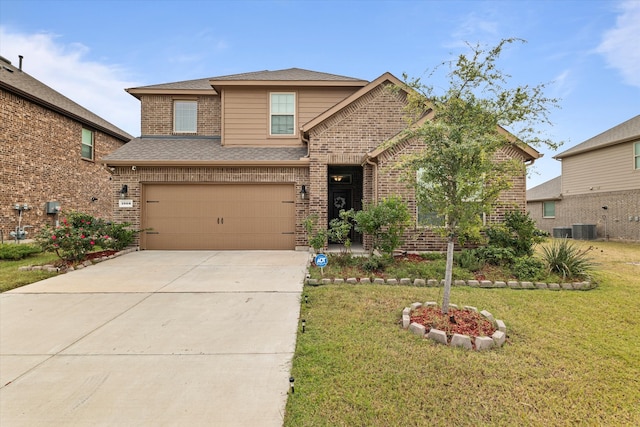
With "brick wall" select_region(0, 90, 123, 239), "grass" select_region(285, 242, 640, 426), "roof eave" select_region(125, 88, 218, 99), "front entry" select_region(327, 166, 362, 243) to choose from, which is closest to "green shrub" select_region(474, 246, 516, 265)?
"grass" select_region(285, 242, 640, 426)

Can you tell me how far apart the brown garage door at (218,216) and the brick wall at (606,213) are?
13.9 metres

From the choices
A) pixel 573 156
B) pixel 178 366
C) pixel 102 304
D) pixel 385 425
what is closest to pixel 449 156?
pixel 385 425

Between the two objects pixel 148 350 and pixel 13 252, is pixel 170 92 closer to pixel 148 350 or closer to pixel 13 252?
pixel 13 252

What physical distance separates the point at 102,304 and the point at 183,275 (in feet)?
6.00

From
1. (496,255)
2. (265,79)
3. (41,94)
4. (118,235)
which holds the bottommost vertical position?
(496,255)

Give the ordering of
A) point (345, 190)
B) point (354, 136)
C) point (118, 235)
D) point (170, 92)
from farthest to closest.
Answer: point (345, 190)
point (170, 92)
point (354, 136)
point (118, 235)

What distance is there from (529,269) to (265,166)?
25.3 ft

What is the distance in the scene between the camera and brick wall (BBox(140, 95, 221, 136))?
1185 cm

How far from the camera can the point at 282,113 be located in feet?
37.0

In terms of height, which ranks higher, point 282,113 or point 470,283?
point 282,113

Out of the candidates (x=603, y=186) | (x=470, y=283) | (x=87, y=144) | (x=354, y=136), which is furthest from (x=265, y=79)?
(x=603, y=186)

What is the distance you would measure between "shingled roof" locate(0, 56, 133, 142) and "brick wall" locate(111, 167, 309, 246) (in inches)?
254

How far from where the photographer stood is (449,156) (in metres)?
3.76

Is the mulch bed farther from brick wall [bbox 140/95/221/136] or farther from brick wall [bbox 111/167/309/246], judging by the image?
brick wall [bbox 140/95/221/136]
